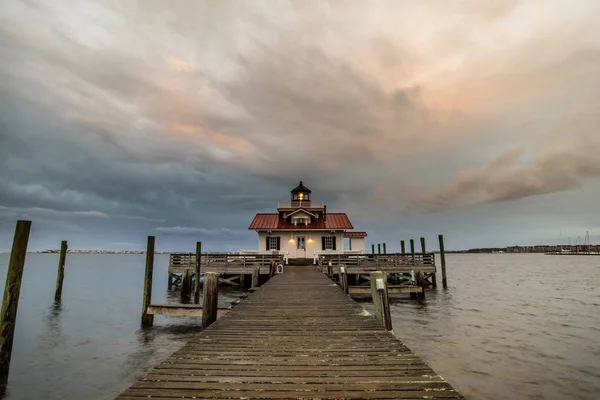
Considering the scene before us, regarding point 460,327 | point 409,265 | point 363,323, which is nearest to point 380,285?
point 363,323

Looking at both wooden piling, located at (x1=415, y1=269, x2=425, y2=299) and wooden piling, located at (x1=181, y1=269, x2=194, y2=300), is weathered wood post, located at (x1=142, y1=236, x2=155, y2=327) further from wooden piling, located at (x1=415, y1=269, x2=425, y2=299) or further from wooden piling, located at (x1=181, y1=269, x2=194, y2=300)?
wooden piling, located at (x1=415, y1=269, x2=425, y2=299)

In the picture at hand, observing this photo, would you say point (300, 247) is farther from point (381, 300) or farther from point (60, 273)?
point (381, 300)

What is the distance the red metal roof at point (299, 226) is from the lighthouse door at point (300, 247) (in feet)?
4.29

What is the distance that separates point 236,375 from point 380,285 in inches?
188

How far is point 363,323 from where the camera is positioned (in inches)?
285

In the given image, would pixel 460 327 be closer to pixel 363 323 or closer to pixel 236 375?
pixel 363 323

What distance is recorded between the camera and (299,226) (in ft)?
117

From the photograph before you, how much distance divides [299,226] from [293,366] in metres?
31.2

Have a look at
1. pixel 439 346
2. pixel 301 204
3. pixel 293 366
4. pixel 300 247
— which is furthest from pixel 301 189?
pixel 293 366

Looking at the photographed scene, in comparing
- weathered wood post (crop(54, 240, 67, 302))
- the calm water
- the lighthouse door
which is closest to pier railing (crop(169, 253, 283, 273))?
the calm water

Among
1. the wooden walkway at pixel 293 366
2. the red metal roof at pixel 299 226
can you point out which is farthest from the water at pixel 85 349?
the red metal roof at pixel 299 226

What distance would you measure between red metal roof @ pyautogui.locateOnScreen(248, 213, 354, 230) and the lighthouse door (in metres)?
1.31

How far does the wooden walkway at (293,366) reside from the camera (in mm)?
3633

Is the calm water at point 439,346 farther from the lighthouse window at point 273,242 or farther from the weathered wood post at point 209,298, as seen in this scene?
the lighthouse window at point 273,242
